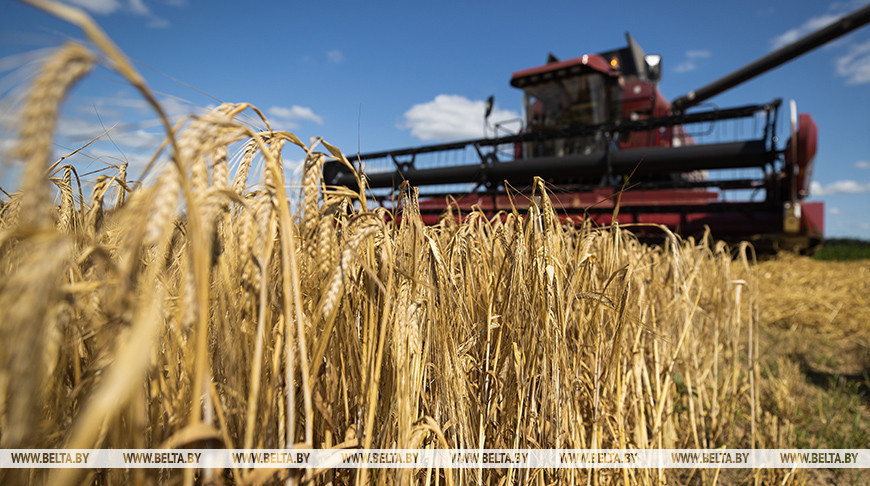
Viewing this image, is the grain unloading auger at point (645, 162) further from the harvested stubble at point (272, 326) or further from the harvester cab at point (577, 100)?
the harvested stubble at point (272, 326)

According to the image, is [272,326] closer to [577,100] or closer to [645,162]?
[645,162]

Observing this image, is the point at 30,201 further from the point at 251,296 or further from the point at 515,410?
the point at 515,410

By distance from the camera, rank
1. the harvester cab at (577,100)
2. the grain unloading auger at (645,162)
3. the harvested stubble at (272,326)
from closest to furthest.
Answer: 1. the harvested stubble at (272,326)
2. the grain unloading auger at (645,162)
3. the harvester cab at (577,100)

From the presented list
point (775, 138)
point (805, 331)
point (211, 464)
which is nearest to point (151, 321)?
point (211, 464)

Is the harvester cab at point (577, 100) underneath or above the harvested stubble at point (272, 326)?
above

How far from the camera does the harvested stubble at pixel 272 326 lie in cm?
37

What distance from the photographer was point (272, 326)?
0.70 meters

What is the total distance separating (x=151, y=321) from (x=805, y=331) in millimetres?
5090

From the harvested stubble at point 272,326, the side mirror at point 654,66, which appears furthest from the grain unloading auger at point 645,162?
the harvested stubble at point 272,326

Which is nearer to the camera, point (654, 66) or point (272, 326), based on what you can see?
point (272, 326)

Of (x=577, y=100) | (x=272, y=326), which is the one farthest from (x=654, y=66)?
(x=272, y=326)

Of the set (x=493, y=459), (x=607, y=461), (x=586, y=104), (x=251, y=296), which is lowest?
(x=607, y=461)

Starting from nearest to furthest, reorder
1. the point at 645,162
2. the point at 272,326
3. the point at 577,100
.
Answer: the point at 272,326, the point at 645,162, the point at 577,100

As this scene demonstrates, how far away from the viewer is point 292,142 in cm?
67
